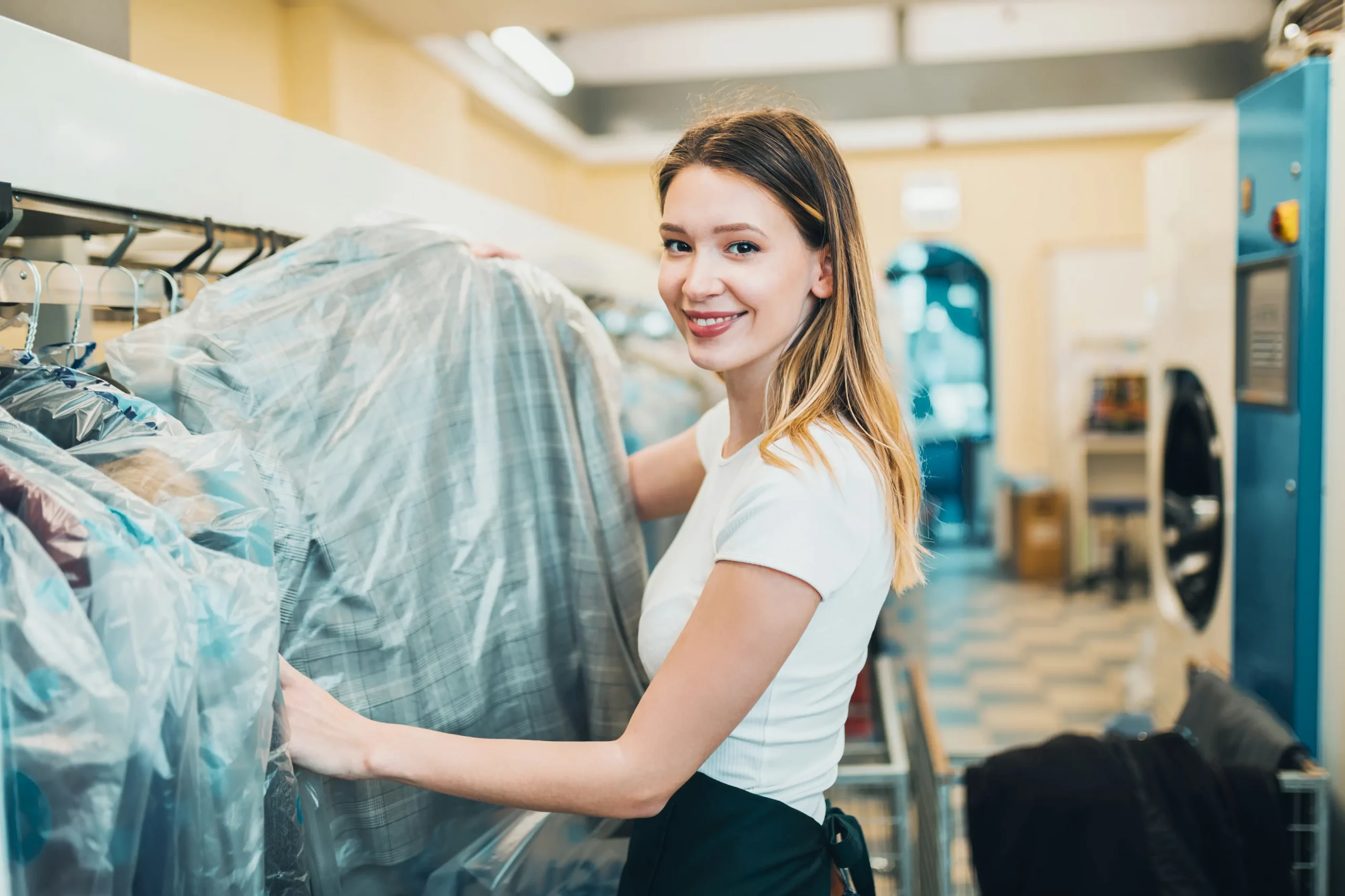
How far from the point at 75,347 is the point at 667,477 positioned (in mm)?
783

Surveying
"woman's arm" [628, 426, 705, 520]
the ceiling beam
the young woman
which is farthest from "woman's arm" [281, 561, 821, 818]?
the ceiling beam

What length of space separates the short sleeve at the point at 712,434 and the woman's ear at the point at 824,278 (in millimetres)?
266

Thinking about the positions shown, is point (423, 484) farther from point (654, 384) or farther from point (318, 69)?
point (318, 69)

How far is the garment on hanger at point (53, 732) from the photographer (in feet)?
2.21

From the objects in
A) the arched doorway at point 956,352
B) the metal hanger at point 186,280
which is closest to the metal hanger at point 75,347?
the metal hanger at point 186,280

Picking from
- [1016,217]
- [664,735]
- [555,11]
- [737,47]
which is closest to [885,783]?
[664,735]

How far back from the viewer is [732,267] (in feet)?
→ 3.73

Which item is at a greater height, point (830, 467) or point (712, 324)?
point (712, 324)

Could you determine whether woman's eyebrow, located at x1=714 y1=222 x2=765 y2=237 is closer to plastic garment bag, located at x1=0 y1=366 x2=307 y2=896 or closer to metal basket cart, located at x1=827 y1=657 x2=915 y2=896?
plastic garment bag, located at x1=0 y1=366 x2=307 y2=896

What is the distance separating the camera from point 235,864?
2.53 ft

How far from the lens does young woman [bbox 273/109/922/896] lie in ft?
3.24

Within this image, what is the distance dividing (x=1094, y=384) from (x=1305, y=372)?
551cm

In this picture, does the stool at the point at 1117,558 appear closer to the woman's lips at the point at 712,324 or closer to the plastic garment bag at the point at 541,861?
the plastic garment bag at the point at 541,861

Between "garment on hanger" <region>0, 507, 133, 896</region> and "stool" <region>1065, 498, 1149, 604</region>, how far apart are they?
23.0 ft
